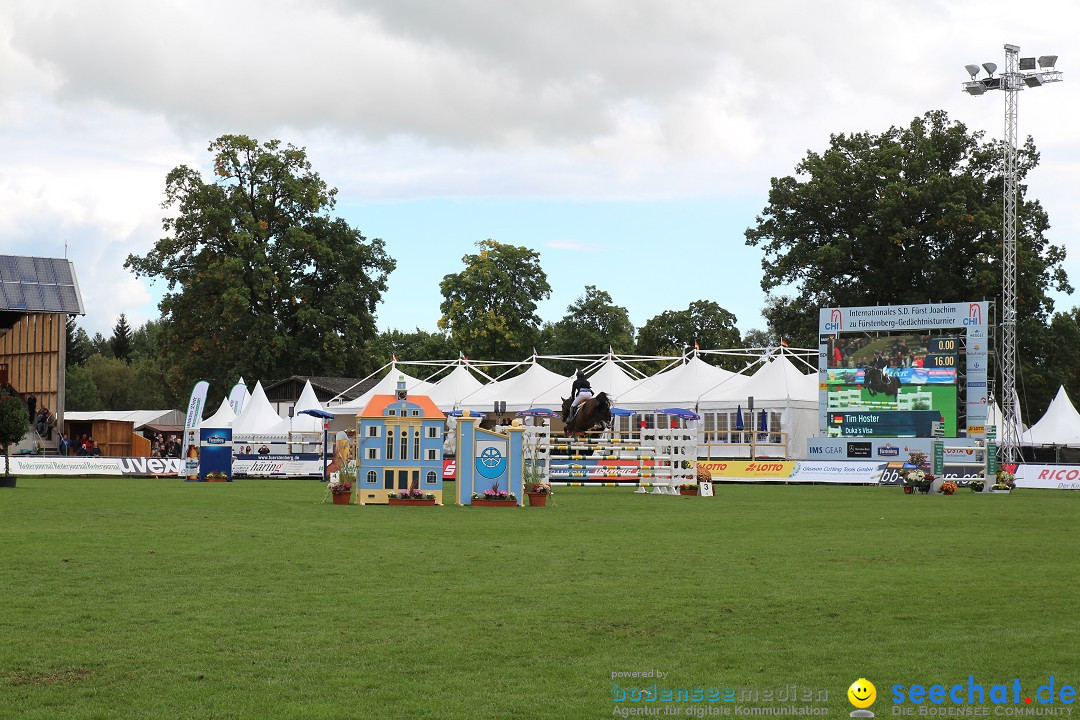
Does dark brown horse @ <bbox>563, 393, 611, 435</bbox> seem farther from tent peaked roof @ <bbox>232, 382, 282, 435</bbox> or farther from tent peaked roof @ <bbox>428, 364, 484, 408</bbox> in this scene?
tent peaked roof @ <bbox>428, 364, 484, 408</bbox>

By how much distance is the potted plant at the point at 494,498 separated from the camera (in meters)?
25.1

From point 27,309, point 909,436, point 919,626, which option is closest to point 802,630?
point 919,626

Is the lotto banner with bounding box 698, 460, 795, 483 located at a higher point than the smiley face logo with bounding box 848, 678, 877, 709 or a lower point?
lower

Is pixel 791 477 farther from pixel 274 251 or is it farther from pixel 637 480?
pixel 274 251

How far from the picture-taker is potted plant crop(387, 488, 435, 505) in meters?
25.0

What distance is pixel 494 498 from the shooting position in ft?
82.3

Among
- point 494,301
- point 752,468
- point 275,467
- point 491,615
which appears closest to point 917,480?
point 752,468

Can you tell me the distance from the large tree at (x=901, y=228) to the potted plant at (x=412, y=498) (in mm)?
45143

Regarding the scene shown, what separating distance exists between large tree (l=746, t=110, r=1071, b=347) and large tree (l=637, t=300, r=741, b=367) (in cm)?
2167

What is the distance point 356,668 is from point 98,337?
14200 centimetres

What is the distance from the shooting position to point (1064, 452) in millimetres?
56969

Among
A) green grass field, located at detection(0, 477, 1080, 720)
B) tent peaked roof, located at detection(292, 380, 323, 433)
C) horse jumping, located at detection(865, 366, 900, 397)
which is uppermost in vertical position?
horse jumping, located at detection(865, 366, 900, 397)

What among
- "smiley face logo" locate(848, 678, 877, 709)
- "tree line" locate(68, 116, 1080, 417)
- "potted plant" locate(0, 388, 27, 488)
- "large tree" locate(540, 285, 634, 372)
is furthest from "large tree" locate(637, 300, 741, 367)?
"smiley face logo" locate(848, 678, 877, 709)

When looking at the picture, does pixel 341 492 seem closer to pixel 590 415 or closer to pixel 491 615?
pixel 590 415
